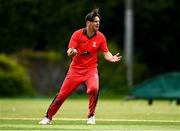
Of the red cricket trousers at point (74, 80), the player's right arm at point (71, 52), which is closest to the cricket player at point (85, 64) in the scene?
the red cricket trousers at point (74, 80)

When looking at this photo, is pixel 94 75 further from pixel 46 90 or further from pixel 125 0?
pixel 125 0

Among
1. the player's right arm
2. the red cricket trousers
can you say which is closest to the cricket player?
the red cricket trousers

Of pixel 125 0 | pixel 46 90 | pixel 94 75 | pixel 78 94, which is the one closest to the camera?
pixel 94 75

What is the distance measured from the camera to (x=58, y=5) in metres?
53.0

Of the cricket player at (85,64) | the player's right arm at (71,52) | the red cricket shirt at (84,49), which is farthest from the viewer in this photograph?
the red cricket shirt at (84,49)

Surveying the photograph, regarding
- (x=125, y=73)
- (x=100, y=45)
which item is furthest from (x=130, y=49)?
(x=100, y=45)

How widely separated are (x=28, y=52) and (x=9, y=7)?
11.2ft

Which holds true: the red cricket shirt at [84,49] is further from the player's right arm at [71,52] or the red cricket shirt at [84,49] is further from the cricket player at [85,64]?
the player's right arm at [71,52]

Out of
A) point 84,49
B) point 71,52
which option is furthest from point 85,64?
point 71,52

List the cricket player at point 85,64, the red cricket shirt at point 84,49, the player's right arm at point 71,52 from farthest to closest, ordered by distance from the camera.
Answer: the red cricket shirt at point 84,49, the cricket player at point 85,64, the player's right arm at point 71,52

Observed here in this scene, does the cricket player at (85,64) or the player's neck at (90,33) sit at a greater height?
the player's neck at (90,33)

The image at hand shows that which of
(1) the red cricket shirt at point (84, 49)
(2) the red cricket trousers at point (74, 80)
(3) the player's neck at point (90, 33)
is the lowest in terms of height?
(2) the red cricket trousers at point (74, 80)

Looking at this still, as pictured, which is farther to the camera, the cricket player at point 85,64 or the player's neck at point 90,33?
the player's neck at point 90,33

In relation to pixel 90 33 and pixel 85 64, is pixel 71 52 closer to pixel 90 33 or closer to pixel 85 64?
pixel 85 64
